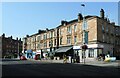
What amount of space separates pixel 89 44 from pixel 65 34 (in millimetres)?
13284

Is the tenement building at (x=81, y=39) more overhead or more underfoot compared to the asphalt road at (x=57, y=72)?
more overhead

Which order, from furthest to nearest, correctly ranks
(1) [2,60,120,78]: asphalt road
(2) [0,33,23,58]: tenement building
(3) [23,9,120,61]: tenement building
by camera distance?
(2) [0,33,23,58]: tenement building, (3) [23,9,120,61]: tenement building, (1) [2,60,120,78]: asphalt road

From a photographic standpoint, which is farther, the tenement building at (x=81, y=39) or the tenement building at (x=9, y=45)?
the tenement building at (x=9, y=45)

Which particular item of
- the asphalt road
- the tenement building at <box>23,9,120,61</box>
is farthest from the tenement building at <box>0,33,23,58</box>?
the asphalt road

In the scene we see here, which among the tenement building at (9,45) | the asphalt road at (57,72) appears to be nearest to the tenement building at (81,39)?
the asphalt road at (57,72)

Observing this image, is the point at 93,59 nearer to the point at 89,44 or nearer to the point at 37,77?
the point at 89,44

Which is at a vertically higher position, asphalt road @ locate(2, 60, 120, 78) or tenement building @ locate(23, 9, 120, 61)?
tenement building @ locate(23, 9, 120, 61)

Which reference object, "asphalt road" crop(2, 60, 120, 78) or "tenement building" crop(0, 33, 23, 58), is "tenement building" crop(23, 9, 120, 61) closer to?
"asphalt road" crop(2, 60, 120, 78)

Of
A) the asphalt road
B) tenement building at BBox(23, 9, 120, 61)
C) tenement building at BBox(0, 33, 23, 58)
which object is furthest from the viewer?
tenement building at BBox(0, 33, 23, 58)

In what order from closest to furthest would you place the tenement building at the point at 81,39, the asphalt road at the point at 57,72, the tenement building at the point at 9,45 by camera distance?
the asphalt road at the point at 57,72, the tenement building at the point at 81,39, the tenement building at the point at 9,45

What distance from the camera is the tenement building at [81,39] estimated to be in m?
57.7

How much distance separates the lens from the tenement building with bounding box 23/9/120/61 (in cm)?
5772

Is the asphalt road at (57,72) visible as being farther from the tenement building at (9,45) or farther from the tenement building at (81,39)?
the tenement building at (9,45)

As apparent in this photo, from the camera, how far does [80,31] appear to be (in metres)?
63.0
